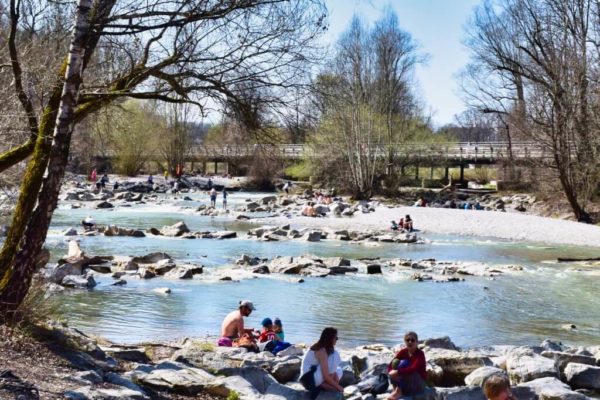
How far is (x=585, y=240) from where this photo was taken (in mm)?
29375

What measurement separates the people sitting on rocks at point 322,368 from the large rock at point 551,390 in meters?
2.08

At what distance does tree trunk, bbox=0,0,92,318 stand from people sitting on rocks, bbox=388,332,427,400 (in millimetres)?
3836

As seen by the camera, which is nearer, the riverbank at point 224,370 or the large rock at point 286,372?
the riverbank at point 224,370

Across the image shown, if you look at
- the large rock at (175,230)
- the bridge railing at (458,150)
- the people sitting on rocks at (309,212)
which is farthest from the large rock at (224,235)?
the bridge railing at (458,150)

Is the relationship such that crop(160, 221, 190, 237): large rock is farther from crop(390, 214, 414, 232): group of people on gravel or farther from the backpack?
the backpack

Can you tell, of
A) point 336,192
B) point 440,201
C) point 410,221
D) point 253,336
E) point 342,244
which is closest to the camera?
point 253,336

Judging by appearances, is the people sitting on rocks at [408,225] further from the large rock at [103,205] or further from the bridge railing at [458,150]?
the large rock at [103,205]

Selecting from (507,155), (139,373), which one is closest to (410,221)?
(507,155)

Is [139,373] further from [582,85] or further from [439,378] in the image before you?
[582,85]

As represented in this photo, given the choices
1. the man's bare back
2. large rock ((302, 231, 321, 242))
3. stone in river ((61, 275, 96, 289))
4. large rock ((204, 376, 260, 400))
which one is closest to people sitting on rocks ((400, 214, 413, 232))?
large rock ((302, 231, 321, 242))

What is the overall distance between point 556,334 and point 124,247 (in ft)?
49.3

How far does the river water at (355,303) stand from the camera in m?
13.0

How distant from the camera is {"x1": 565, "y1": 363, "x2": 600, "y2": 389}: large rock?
8.95 metres

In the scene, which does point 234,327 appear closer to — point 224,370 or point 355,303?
point 224,370
